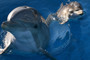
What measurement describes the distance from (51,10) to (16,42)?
3.33 m

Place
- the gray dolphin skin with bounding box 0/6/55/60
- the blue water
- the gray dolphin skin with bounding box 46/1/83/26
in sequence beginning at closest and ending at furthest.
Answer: the gray dolphin skin with bounding box 0/6/55/60, the blue water, the gray dolphin skin with bounding box 46/1/83/26

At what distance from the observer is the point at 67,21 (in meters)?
6.32

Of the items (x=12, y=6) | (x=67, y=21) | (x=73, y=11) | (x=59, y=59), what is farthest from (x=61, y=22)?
(x=12, y=6)

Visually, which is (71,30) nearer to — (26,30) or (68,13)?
(68,13)

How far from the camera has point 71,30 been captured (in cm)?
595

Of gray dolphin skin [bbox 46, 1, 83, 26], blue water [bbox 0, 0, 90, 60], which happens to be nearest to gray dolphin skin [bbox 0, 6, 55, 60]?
blue water [bbox 0, 0, 90, 60]

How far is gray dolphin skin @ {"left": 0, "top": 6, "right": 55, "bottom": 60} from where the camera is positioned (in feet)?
10.7

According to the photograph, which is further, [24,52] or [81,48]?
[81,48]

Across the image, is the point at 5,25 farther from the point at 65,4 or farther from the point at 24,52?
the point at 65,4

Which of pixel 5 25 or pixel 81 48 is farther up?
pixel 81 48

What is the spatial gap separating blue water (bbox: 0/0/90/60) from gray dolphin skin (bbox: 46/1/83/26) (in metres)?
0.25

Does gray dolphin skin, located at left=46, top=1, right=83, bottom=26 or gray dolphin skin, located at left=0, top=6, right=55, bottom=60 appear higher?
gray dolphin skin, located at left=46, top=1, right=83, bottom=26

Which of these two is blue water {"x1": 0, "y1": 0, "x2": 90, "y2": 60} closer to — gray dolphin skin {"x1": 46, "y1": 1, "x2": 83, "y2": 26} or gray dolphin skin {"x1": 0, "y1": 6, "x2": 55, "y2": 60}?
gray dolphin skin {"x1": 46, "y1": 1, "x2": 83, "y2": 26}

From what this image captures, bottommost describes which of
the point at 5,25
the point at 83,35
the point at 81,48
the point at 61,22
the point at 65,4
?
the point at 5,25
